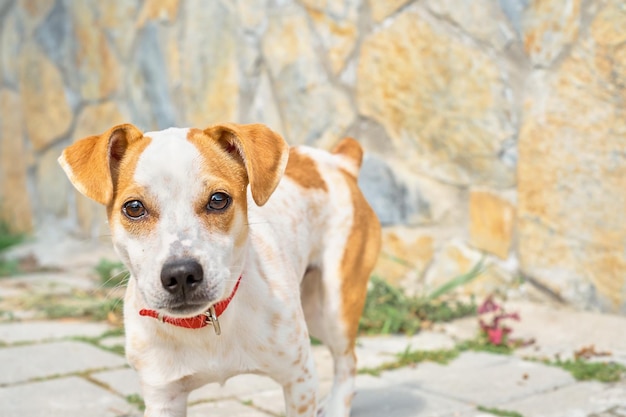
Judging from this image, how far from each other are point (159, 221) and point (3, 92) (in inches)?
277

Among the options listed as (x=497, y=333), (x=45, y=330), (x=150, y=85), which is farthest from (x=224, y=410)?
(x=150, y=85)

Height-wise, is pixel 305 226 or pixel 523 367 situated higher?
pixel 305 226

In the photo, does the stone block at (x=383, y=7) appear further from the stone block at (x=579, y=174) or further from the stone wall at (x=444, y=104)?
the stone block at (x=579, y=174)

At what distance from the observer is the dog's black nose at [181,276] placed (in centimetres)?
205

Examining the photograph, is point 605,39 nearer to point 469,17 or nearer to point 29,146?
point 469,17

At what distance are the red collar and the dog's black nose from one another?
0.25 metres

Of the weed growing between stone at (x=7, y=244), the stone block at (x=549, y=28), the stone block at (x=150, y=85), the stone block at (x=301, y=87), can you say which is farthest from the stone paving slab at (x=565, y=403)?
the weed growing between stone at (x=7, y=244)

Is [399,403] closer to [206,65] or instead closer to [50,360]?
[50,360]

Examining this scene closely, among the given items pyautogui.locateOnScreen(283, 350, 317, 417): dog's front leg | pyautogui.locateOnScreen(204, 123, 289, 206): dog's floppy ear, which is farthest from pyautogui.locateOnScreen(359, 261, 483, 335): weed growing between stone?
pyautogui.locateOnScreen(204, 123, 289, 206): dog's floppy ear

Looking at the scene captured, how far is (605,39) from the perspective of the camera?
13.4 ft

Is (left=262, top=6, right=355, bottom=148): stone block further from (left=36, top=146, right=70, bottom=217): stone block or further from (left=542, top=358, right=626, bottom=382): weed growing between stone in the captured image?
(left=36, top=146, right=70, bottom=217): stone block

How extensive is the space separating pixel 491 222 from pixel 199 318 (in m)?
2.75

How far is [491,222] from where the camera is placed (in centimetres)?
470

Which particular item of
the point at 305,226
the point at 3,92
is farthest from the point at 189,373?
the point at 3,92
